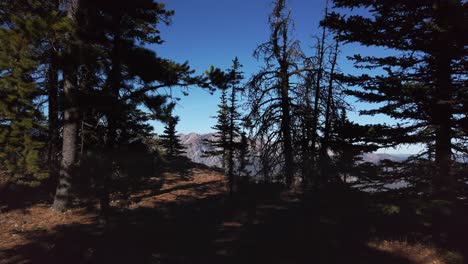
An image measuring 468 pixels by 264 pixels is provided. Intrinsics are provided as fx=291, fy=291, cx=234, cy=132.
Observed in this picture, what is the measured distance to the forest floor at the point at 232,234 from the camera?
8031 millimetres

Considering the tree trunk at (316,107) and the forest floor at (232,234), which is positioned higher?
the tree trunk at (316,107)

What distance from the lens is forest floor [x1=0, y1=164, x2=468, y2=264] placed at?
26.3ft

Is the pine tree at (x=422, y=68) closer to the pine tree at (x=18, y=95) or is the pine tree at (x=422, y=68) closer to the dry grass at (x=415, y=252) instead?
the dry grass at (x=415, y=252)

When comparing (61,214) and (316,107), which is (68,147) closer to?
(61,214)

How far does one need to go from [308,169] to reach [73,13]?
11.9 meters

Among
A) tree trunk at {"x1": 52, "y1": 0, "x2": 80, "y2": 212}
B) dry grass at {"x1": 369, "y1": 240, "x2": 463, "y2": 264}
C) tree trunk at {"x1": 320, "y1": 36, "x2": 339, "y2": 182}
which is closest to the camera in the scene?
dry grass at {"x1": 369, "y1": 240, "x2": 463, "y2": 264}

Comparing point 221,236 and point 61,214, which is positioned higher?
point 61,214

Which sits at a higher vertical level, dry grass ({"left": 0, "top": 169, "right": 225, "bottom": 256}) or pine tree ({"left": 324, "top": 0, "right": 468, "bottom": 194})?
pine tree ({"left": 324, "top": 0, "right": 468, "bottom": 194})

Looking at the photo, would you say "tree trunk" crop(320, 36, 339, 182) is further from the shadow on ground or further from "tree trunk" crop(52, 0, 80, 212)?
"tree trunk" crop(52, 0, 80, 212)

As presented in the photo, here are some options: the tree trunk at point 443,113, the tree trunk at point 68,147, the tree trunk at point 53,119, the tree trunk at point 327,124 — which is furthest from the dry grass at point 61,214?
the tree trunk at point 443,113

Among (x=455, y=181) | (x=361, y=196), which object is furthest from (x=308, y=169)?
(x=455, y=181)

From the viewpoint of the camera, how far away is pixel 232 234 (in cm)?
997

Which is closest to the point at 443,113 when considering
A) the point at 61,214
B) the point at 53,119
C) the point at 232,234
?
the point at 232,234

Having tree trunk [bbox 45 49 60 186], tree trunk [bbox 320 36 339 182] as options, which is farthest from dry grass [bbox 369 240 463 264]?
tree trunk [bbox 45 49 60 186]
